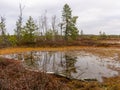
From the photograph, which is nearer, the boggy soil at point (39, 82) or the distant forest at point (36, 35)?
the boggy soil at point (39, 82)

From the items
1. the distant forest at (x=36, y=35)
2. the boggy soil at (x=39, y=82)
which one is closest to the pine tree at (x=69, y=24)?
the distant forest at (x=36, y=35)

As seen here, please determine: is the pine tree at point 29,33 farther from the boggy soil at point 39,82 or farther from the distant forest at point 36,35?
the boggy soil at point 39,82

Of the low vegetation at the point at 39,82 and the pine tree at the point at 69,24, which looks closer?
the low vegetation at the point at 39,82

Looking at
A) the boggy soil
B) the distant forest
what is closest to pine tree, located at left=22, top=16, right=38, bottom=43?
the distant forest

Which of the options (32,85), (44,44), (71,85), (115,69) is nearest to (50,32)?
(44,44)

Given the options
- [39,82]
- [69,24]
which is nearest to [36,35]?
[69,24]

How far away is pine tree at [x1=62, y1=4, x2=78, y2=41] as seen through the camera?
5616 centimetres

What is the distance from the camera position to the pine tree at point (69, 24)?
56.2 metres

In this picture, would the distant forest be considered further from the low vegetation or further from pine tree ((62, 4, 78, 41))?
the low vegetation

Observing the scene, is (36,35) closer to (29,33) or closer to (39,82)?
(29,33)

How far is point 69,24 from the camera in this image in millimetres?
56562

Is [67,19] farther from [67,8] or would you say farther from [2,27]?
[2,27]

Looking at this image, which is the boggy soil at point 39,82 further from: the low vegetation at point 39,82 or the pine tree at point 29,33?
the pine tree at point 29,33

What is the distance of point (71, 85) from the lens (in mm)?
14398
